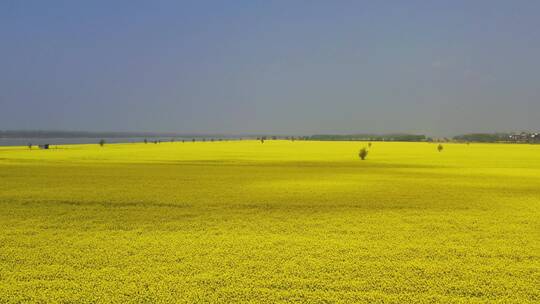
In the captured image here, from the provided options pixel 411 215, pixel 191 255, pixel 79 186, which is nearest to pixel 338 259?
pixel 191 255

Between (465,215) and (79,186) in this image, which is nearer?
(465,215)

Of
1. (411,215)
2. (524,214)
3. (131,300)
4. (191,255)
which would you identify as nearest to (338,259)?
(191,255)

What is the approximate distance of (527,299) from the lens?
23.4 feet

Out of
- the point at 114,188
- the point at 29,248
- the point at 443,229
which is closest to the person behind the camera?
the point at 29,248

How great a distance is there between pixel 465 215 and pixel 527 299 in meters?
7.44

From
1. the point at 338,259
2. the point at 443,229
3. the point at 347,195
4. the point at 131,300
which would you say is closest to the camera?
the point at 131,300

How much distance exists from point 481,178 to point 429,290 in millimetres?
21310

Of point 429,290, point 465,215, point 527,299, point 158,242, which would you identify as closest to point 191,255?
point 158,242

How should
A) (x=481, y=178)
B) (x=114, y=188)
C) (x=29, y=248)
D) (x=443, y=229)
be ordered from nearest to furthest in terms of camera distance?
(x=29, y=248) < (x=443, y=229) < (x=114, y=188) < (x=481, y=178)

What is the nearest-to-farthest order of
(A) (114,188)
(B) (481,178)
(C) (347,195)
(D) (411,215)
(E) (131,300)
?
(E) (131,300)
(D) (411,215)
(C) (347,195)
(A) (114,188)
(B) (481,178)

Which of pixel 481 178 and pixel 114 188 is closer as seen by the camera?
pixel 114 188

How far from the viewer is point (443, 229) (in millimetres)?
12109

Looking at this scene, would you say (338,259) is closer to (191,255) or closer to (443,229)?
(191,255)

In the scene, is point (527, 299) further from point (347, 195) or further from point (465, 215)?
point (347, 195)
